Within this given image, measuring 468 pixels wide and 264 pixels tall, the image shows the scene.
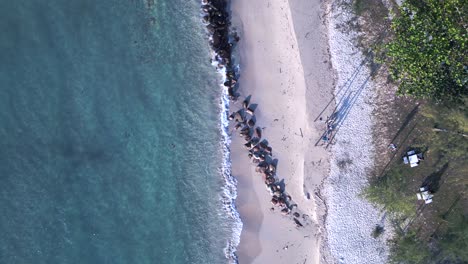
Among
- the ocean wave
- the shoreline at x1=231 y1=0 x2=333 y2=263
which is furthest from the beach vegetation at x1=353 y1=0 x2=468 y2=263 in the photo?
the ocean wave

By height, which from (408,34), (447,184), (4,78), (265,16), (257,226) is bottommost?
(257,226)

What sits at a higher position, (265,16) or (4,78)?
(265,16)

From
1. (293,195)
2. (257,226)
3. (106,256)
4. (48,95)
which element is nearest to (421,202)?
(293,195)

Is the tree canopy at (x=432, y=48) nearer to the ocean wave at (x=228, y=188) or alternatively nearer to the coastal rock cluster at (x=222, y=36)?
the coastal rock cluster at (x=222, y=36)

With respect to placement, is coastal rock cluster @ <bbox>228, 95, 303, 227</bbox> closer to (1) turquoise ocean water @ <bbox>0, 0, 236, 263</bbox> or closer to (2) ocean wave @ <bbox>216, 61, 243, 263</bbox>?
(2) ocean wave @ <bbox>216, 61, 243, 263</bbox>

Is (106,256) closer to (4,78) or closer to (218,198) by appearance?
(218,198)

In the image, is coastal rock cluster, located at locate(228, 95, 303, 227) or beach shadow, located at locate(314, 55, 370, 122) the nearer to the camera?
beach shadow, located at locate(314, 55, 370, 122)
